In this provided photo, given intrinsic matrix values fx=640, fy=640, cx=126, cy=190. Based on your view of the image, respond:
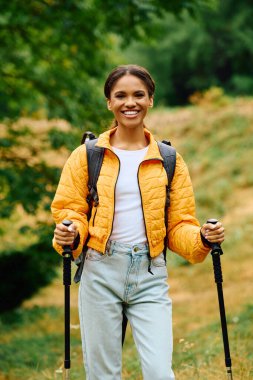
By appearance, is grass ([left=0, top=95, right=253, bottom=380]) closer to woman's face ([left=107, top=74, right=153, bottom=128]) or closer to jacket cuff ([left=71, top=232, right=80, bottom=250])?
jacket cuff ([left=71, top=232, right=80, bottom=250])

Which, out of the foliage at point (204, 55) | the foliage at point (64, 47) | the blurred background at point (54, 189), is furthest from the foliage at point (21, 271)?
the foliage at point (204, 55)

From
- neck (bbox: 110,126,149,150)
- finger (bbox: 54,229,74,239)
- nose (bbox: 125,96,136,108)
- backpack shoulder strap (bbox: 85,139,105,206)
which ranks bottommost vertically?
finger (bbox: 54,229,74,239)

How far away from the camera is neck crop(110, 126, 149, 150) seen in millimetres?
3439

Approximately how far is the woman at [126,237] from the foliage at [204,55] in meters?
25.5

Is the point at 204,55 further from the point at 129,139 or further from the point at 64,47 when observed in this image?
the point at 129,139

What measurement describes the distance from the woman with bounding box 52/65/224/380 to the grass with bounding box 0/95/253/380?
54.3 inches

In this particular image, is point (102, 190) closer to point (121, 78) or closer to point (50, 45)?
point (121, 78)

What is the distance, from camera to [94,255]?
3283mm

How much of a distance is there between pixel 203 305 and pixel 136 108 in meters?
6.99

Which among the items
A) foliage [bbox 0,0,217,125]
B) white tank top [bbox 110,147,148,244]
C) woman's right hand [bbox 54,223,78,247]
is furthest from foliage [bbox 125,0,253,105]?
woman's right hand [bbox 54,223,78,247]

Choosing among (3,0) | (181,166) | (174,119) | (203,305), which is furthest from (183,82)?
(181,166)

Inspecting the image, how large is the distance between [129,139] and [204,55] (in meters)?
27.3

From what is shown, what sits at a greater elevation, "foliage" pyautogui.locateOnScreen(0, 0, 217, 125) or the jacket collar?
"foliage" pyautogui.locateOnScreen(0, 0, 217, 125)

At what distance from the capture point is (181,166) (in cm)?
346
